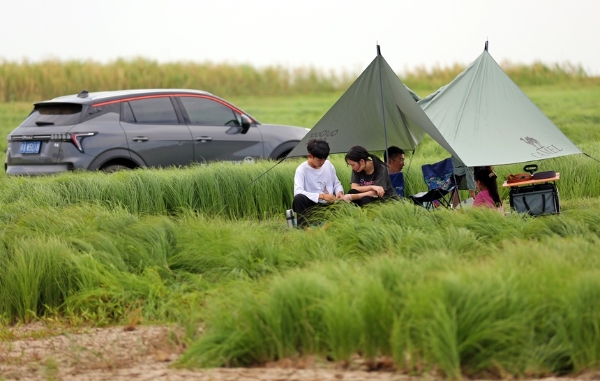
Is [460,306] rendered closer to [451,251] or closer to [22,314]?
[451,251]

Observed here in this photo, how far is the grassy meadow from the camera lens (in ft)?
18.2

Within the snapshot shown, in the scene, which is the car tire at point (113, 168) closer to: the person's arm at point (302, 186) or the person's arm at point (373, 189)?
the person's arm at point (302, 186)

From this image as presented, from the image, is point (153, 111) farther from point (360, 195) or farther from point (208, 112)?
point (360, 195)

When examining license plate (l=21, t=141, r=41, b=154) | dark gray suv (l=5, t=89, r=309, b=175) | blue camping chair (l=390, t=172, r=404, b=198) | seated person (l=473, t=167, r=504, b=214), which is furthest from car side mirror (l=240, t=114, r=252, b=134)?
seated person (l=473, t=167, r=504, b=214)

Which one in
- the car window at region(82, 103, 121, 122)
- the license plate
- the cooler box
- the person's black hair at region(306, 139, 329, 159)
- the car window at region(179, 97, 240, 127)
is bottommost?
the cooler box

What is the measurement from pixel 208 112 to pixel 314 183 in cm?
417

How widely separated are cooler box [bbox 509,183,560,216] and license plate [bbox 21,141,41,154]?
6.27m

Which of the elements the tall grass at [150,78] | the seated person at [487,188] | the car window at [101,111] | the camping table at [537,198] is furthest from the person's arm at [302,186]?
the tall grass at [150,78]

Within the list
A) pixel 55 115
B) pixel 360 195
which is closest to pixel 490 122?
pixel 360 195

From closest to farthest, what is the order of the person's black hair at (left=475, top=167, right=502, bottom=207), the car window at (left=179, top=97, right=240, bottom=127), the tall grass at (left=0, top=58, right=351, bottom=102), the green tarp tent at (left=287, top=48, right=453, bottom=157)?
1. the person's black hair at (left=475, top=167, right=502, bottom=207)
2. the green tarp tent at (left=287, top=48, right=453, bottom=157)
3. the car window at (left=179, top=97, right=240, bottom=127)
4. the tall grass at (left=0, top=58, right=351, bottom=102)

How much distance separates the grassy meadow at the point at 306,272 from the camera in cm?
555

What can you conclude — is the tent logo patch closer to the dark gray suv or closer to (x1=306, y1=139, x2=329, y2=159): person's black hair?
(x1=306, y1=139, x2=329, y2=159): person's black hair

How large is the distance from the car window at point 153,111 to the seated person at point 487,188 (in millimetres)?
4933

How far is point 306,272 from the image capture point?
653 centimetres
